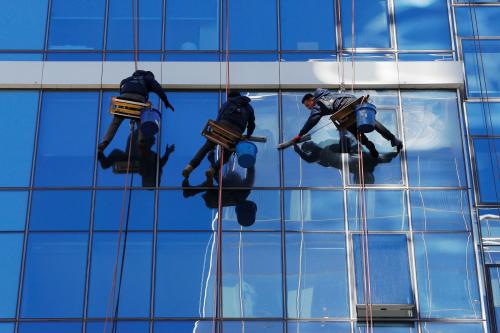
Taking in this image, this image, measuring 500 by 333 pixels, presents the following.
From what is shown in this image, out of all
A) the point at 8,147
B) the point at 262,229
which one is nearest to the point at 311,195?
the point at 262,229

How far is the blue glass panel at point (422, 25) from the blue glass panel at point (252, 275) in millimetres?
4731

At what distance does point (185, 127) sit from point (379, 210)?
382cm

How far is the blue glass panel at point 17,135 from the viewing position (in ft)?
57.4

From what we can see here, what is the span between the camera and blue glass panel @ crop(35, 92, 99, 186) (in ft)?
57.4

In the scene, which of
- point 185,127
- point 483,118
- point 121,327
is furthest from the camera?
point 483,118

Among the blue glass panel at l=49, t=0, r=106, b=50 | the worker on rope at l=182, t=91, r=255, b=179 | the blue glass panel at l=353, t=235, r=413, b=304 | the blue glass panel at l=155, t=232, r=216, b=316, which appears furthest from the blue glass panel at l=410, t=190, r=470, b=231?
the blue glass panel at l=49, t=0, r=106, b=50

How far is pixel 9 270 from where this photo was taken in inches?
656

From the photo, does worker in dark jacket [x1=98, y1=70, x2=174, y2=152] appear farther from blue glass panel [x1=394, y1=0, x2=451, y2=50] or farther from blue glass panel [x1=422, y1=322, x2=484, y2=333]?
blue glass panel [x1=422, y1=322, x2=484, y2=333]

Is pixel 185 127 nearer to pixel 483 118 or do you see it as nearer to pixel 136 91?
pixel 136 91

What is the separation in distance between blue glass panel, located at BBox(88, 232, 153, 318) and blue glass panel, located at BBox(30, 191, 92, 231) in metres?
0.45

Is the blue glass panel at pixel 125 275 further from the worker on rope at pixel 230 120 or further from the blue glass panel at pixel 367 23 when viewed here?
the blue glass panel at pixel 367 23

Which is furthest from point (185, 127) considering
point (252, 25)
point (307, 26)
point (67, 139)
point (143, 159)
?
point (307, 26)

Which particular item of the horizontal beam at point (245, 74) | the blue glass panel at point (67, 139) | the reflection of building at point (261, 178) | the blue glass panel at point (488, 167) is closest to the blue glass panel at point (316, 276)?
the reflection of building at point (261, 178)

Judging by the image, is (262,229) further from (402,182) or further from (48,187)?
(48,187)
